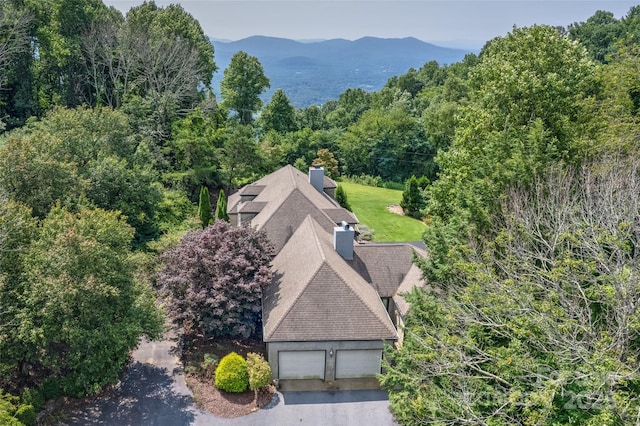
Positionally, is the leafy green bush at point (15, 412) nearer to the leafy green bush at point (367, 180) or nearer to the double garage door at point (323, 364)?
the double garage door at point (323, 364)

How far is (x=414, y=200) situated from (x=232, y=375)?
31.7 meters

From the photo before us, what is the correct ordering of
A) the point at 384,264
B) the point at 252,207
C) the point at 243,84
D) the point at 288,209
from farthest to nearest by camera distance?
the point at 243,84 → the point at 252,207 → the point at 288,209 → the point at 384,264

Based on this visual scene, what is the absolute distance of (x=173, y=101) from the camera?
148ft

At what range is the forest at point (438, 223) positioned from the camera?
11.5 meters

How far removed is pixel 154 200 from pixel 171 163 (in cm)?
1521

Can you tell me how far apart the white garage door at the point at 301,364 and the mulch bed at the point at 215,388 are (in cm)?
100

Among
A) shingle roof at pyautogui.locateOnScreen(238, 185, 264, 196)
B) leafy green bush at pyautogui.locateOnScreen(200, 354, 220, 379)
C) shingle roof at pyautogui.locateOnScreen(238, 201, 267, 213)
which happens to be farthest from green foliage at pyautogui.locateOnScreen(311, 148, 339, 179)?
leafy green bush at pyautogui.locateOnScreen(200, 354, 220, 379)

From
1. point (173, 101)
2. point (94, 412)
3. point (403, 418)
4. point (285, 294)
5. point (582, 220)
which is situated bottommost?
point (94, 412)

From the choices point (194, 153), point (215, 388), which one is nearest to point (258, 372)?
point (215, 388)

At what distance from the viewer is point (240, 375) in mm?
18656

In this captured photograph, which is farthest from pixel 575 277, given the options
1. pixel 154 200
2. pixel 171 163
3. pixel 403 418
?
pixel 171 163

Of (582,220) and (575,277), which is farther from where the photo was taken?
(582,220)

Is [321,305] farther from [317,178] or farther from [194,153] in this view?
[194,153]

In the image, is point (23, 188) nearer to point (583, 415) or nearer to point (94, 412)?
point (94, 412)
